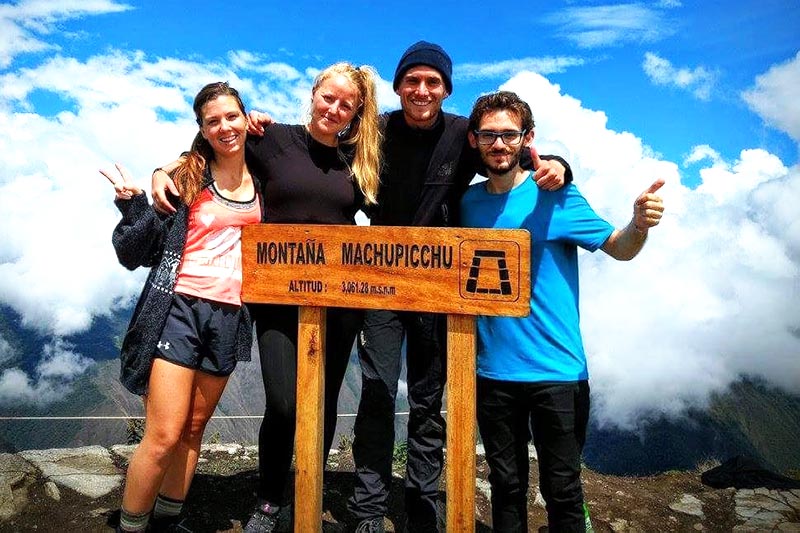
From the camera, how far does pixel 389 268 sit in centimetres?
412

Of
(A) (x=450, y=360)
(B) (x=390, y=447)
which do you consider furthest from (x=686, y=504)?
(A) (x=450, y=360)

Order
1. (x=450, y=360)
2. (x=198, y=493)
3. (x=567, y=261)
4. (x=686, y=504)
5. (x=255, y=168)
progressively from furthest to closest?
1. (x=686, y=504)
2. (x=198, y=493)
3. (x=255, y=168)
4. (x=567, y=261)
5. (x=450, y=360)

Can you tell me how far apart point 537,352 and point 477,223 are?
1067mm

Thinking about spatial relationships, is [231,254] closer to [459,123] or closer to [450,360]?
[450,360]

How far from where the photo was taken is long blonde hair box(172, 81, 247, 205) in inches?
175

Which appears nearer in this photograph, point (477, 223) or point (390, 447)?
point (477, 223)

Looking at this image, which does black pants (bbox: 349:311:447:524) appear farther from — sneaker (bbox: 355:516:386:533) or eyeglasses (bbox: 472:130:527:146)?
eyeglasses (bbox: 472:130:527:146)

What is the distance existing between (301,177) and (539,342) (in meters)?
2.15

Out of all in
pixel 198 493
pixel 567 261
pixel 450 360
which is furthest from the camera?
pixel 198 493

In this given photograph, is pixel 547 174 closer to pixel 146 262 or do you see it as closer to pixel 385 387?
pixel 385 387

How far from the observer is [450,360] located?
409cm

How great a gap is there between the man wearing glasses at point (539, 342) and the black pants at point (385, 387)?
65cm

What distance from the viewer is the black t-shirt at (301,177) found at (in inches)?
179

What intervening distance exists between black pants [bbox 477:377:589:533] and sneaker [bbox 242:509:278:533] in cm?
173
